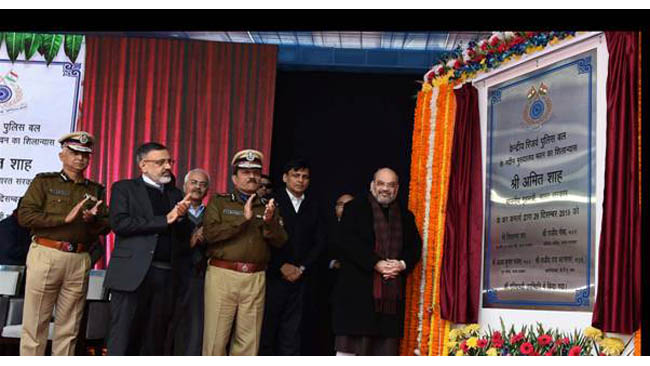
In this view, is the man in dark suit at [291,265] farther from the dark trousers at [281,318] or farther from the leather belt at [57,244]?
the leather belt at [57,244]

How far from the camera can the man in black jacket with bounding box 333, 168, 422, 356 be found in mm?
5500

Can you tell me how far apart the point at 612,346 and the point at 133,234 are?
268 cm

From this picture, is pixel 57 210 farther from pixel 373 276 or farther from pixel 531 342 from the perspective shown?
pixel 531 342

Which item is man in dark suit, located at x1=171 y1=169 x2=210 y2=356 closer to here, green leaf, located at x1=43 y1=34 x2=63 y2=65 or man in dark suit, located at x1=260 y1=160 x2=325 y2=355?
man in dark suit, located at x1=260 y1=160 x2=325 y2=355

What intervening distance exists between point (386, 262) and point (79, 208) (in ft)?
6.18

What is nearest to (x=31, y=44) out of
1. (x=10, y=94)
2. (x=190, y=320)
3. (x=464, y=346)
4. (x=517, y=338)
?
(x=10, y=94)

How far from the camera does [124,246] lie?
5074 millimetres

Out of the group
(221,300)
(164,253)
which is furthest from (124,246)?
(221,300)

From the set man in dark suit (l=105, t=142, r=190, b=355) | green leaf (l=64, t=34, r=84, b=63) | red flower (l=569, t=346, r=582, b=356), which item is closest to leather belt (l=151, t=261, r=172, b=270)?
man in dark suit (l=105, t=142, r=190, b=355)

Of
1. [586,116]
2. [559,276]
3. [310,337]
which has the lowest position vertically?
[310,337]

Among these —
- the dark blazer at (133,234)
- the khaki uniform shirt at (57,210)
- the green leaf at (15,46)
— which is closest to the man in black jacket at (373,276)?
the dark blazer at (133,234)

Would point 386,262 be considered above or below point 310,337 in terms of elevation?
above

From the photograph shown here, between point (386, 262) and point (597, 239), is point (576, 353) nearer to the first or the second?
point (597, 239)

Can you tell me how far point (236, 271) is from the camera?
5.24 metres
